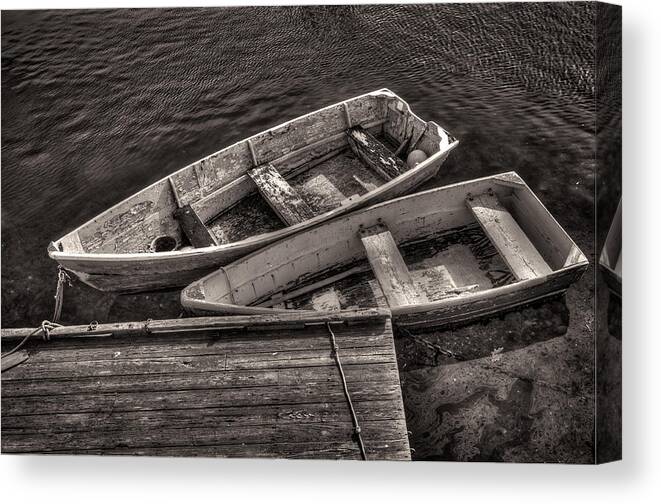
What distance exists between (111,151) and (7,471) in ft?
7.91

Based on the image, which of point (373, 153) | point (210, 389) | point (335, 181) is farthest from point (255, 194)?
point (210, 389)

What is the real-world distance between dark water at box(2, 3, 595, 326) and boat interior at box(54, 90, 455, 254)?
225 millimetres

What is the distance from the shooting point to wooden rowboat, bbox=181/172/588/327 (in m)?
4.19

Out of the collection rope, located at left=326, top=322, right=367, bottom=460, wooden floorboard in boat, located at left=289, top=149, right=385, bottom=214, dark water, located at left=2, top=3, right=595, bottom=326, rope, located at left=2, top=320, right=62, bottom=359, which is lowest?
rope, located at left=326, top=322, right=367, bottom=460

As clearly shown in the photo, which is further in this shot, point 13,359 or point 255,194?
point 255,194

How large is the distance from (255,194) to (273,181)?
0.28 metres

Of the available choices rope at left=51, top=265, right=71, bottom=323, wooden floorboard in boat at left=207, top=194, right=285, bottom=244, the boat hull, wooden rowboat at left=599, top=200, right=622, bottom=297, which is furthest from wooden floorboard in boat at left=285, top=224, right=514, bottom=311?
rope at left=51, top=265, right=71, bottom=323

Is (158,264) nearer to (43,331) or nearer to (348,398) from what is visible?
(43,331)

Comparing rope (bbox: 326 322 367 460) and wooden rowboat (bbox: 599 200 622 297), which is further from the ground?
wooden rowboat (bbox: 599 200 622 297)

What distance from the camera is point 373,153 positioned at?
5.40 metres

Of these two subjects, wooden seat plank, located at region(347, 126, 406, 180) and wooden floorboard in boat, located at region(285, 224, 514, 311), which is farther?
wooden seat plank, located at region(347, 126, 406, 180)

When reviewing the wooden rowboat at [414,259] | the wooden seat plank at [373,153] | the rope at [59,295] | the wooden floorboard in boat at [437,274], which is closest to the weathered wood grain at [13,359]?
the rope at [59,295]

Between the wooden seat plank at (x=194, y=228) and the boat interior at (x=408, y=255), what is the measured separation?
0.43 metres

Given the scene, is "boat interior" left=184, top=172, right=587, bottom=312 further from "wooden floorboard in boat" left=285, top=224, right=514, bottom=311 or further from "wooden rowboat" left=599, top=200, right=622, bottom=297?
"wooden rowboat" left=599, top=200, right=622, bottom=297
